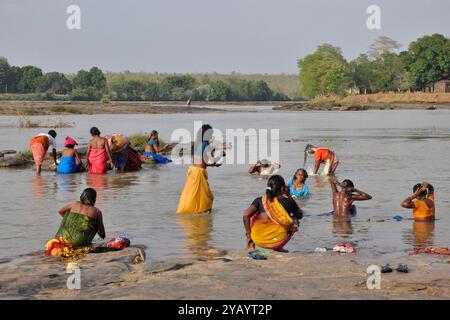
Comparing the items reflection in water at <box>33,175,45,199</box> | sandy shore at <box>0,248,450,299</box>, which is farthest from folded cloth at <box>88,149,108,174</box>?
sandy shore at <box>0,248,450,299</box>

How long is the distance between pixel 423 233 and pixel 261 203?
128 inches

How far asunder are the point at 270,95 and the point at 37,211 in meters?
128

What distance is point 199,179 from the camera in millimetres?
12094

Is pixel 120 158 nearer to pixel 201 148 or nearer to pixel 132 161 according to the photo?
pixel 132 161

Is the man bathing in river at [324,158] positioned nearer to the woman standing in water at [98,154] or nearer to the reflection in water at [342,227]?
the woman standing in water at [98,154]

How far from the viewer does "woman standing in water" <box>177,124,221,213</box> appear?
12078 mm

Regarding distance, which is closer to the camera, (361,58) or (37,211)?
(37,211)

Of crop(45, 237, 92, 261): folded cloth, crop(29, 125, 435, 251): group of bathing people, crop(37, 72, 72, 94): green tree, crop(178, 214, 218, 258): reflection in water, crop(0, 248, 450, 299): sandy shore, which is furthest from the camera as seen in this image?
crop(37, 72, 72, 94): green tree

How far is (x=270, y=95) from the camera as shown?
140125 mm

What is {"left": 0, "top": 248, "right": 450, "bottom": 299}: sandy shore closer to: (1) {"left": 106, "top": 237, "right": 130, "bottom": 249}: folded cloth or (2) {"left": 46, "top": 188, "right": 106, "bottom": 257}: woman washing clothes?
(2) {"left": 46, "top": 188, "right": 106, "bottom": 257}: woman washing clothes

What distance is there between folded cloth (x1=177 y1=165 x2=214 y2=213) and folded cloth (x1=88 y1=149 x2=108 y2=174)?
5.78 m

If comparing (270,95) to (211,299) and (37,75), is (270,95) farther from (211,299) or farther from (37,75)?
(211,299)

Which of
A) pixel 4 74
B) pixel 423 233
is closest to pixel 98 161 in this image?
pixel 423 233

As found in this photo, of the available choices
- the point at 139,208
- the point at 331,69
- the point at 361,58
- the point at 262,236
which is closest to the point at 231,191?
the point at 139,208
